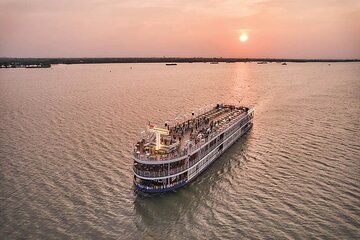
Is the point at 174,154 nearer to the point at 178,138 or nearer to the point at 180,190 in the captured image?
the point at 180,190

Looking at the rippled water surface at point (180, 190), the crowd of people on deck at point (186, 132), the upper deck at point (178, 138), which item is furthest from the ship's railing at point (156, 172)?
the rippled water surface at point (180, 190)

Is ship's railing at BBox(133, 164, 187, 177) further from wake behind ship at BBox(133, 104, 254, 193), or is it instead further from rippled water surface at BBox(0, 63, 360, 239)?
rippled water surface at BBox(0, 63, 360, 239)

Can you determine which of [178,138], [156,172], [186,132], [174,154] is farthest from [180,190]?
[186,132]

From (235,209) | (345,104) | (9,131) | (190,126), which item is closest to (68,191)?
(235,209)

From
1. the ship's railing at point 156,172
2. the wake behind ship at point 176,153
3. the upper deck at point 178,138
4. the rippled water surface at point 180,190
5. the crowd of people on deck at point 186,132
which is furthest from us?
the crowd of people on deck at point 186,132

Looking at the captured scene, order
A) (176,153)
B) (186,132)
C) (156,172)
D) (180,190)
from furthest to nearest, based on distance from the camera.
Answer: (186,132)
(176,153)
(180,190)
(156,172)

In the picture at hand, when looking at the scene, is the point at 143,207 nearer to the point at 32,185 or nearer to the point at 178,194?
the point at 178,194

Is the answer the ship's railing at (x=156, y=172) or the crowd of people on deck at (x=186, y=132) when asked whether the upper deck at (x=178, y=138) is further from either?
the ship's railing at (x=156, y=172)

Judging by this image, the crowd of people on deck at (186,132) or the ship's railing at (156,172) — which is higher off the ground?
the crowd of people on deck at (186,132)
